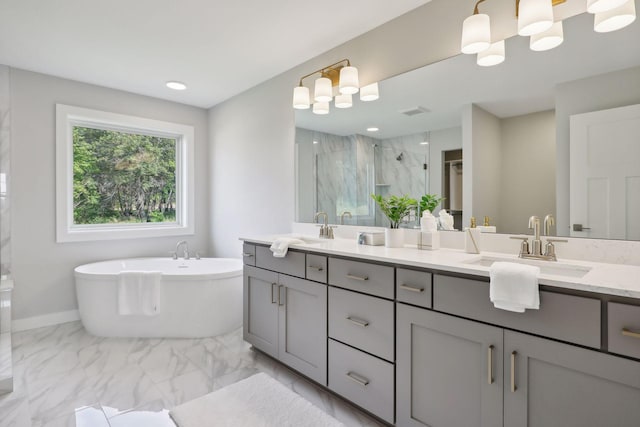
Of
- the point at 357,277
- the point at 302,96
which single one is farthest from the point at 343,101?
the point at 357,277

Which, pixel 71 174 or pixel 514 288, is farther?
pixel 71 174

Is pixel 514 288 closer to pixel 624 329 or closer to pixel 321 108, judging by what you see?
pixel 624 329

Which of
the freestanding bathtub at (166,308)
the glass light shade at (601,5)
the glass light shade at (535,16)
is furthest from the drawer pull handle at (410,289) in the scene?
the freestanding bathtub at (166,308)

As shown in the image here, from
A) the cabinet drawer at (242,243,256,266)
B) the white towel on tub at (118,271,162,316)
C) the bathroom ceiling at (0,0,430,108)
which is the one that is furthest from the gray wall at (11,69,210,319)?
the cabinet drawer at (242,243,256,266)

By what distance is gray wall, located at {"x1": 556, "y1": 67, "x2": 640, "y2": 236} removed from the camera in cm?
149

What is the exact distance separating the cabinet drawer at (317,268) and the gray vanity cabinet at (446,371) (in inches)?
20.7

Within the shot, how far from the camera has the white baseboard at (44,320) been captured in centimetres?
314

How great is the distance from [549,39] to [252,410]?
2386mm

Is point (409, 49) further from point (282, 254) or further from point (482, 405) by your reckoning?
point (482, 405)

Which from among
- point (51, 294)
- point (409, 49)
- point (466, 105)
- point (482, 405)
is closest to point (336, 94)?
point (409, 49)

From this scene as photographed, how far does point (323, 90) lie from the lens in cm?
261

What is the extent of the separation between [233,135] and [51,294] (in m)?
2.33

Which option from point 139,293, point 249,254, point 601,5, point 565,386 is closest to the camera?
point 565,386

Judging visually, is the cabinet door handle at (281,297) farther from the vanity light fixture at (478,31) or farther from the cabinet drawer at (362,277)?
the vanity light fixture at (478,31)
